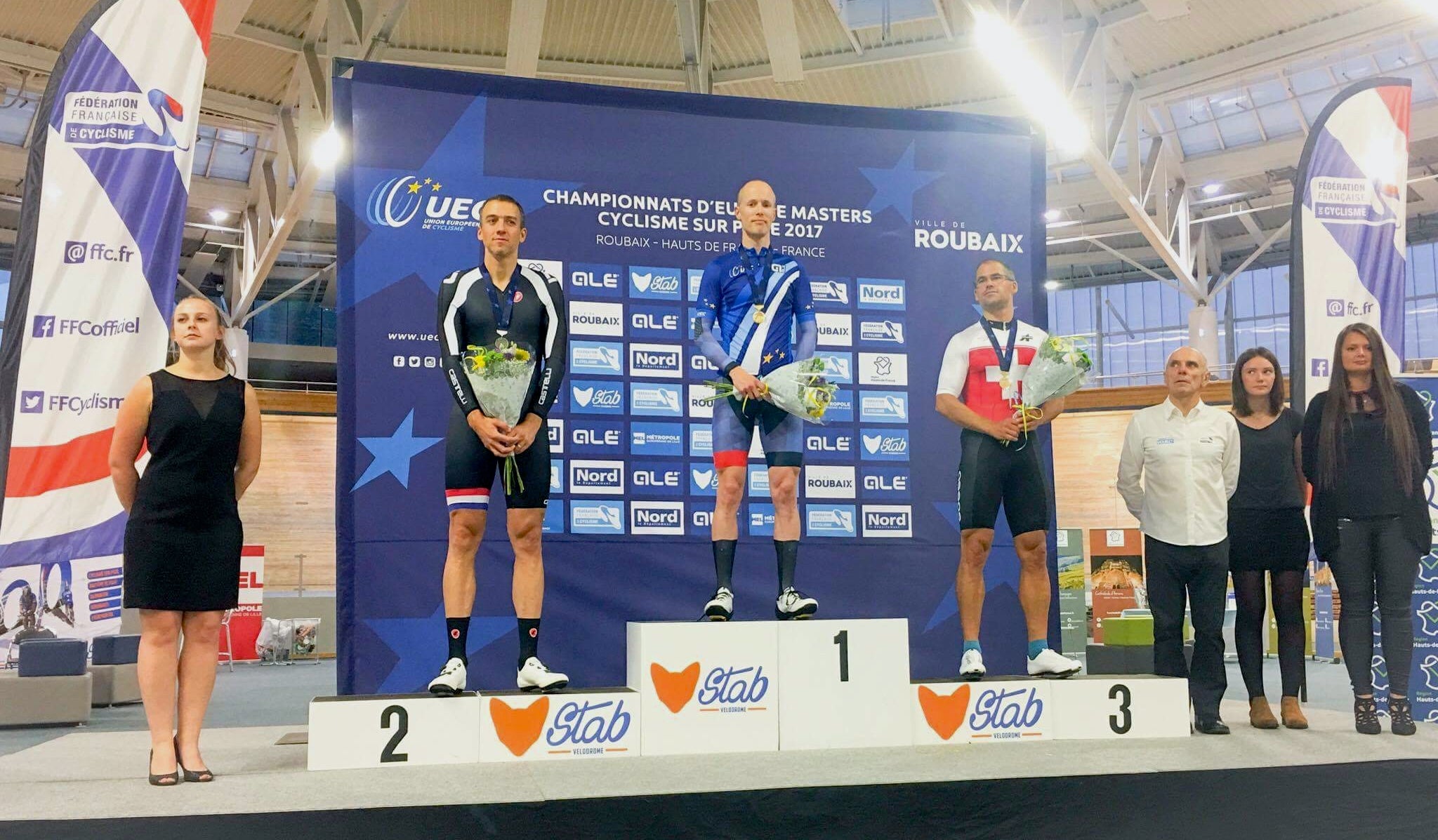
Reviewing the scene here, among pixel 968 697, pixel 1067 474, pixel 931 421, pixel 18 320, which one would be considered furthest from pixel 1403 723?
pixel 1067 474

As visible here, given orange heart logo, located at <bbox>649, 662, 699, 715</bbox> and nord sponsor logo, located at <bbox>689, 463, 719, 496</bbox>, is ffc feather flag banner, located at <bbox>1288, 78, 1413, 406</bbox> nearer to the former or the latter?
nord sponsor logo, located at <bbox>689, 463, 719, 496</bbox>

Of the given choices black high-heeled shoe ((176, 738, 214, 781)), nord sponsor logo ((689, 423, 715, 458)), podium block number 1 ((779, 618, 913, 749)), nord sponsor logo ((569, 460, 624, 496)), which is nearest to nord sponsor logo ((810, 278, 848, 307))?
nord sponsor logo ((689, 423, 715, 458))

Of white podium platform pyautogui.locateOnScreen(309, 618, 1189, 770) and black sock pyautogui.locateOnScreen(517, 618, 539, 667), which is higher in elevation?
black sock pyautogui.locateOnScreen(517, 618, 539, 667)

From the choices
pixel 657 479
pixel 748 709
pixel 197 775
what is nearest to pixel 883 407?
pixel 657 479

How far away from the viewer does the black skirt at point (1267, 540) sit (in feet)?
15.8

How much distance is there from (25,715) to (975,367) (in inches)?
284

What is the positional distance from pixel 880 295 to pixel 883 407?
0.64 metres

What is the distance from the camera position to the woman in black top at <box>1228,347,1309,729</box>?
4.82 m

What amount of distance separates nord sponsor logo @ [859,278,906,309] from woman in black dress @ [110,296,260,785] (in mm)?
3542

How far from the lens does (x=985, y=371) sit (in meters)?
4.97

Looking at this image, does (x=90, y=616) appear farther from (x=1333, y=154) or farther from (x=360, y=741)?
(x=1333, y=154)

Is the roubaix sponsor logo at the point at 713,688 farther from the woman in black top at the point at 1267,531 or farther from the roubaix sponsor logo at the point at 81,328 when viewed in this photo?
the roubaix sponsor logo at the point at 81,328

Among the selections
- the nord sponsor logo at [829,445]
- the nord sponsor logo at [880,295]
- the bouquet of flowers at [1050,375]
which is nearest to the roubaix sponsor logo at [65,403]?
the nord sponsor logo at [829,445]

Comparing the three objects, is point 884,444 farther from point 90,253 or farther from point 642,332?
point 90,253
